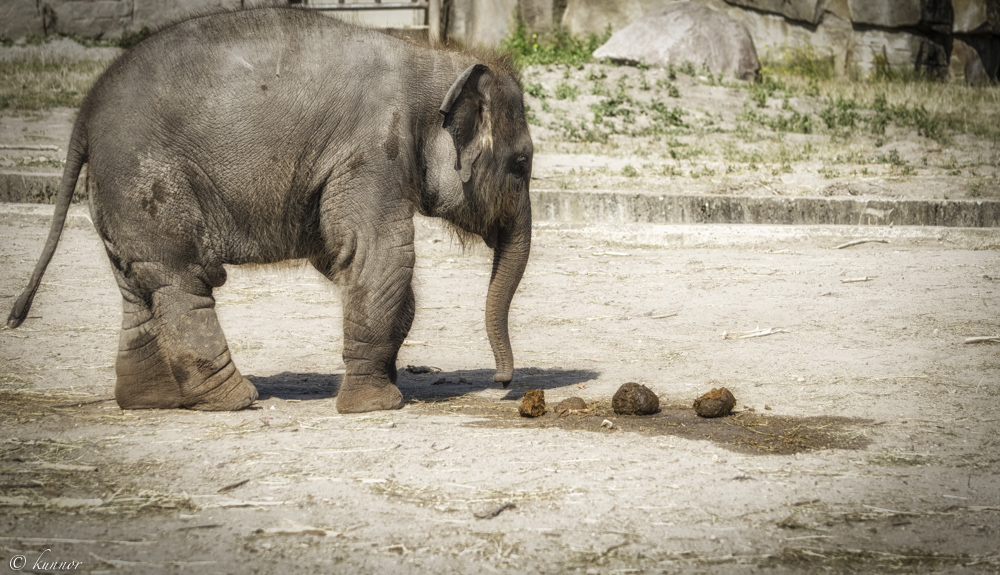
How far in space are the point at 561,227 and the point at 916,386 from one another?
4.65 metres

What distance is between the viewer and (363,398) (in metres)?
4.88

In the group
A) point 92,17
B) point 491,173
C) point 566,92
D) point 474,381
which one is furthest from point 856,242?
point 92,17

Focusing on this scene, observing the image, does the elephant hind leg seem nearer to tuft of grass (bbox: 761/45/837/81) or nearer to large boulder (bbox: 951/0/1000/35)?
tuft of grass (bbox: 761/45/837/81)

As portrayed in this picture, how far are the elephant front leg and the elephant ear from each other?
56cm

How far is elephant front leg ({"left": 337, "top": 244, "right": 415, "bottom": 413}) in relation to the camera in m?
4.86

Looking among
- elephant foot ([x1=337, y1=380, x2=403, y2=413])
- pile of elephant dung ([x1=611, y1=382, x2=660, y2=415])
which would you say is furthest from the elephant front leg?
pile of elephant dung ([x1=611, y1=382, x2=660, y2=415])

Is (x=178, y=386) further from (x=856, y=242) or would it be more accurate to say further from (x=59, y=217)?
(x=856, y=242)

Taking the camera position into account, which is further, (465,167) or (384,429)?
(465,167)

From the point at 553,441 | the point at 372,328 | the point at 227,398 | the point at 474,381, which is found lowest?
the point at 474,381

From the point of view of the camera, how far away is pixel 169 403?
4.95 meters

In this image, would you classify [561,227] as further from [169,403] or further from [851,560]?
[851,560]

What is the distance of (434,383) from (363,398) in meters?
0.85

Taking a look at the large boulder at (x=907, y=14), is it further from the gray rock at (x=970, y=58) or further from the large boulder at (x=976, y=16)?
the gray rock at (x=970, y=58)

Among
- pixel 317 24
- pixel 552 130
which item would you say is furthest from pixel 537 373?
pixel 552 130
